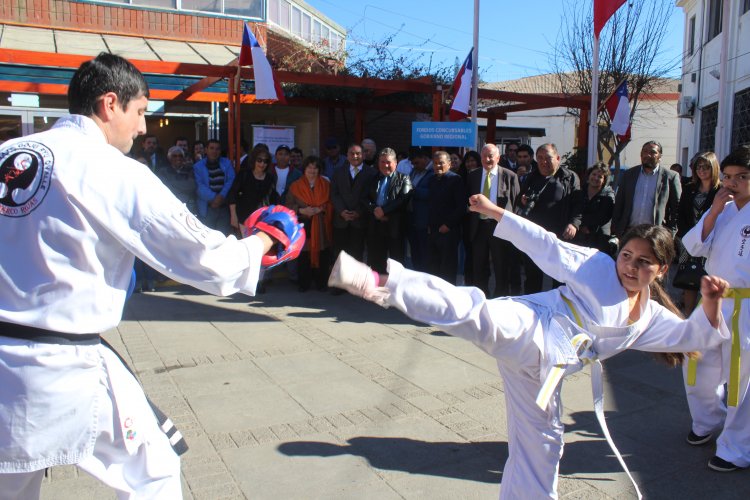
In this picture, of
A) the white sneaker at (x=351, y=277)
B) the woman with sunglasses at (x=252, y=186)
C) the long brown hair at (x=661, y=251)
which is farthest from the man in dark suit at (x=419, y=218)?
the white sneaker at (x=351, y=277)

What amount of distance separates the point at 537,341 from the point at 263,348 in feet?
11.7

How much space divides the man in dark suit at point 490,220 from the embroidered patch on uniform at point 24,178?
5.63 metres

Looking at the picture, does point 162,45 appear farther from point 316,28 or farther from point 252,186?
point 252,186

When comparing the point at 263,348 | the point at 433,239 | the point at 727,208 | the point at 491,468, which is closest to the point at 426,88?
the point at 433,239

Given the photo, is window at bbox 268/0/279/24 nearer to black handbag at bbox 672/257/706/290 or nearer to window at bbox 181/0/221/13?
window at bbox 181/0/221/13

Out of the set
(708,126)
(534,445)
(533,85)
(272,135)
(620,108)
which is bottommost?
(534,445)

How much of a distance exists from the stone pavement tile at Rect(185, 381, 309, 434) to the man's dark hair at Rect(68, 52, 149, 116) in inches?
93.4

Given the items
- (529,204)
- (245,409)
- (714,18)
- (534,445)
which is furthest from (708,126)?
(534,445)

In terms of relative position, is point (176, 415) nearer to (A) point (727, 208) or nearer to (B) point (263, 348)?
(B) point (263, 348)

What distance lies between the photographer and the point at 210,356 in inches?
213

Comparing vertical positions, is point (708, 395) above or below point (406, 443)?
above

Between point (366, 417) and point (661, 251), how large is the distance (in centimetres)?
214

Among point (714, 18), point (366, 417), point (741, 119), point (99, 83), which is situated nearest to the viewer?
point (99, 83)

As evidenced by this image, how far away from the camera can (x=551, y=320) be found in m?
2.68
